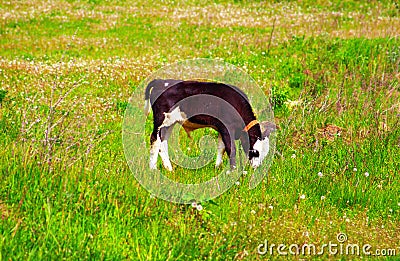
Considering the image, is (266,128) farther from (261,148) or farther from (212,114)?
(212,114)

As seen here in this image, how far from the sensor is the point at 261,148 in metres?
7.34

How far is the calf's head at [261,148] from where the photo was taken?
7.35m

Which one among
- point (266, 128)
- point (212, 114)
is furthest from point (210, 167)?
point (266, 128)

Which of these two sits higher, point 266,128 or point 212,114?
point 212,114

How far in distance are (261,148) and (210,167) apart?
1.02 meters

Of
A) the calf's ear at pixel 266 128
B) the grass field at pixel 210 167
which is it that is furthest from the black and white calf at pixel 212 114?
the grass field at pixel 210 167

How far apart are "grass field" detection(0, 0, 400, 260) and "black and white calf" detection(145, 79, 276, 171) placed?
→ 53 cm

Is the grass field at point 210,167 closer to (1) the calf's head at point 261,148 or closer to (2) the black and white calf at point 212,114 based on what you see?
(1) the calf's head at point 261,148

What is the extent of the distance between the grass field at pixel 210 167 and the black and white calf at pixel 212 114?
1.72ft

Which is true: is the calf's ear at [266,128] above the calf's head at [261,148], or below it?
above

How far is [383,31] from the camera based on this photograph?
58.3 ft

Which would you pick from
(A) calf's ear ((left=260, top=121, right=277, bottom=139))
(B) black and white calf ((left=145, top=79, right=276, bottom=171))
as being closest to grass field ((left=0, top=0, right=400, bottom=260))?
(B) black and white calf ((left=145, top=79, right=276, bottom=171))

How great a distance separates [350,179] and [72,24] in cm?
1813

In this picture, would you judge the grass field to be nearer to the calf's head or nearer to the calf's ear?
the calf's head
